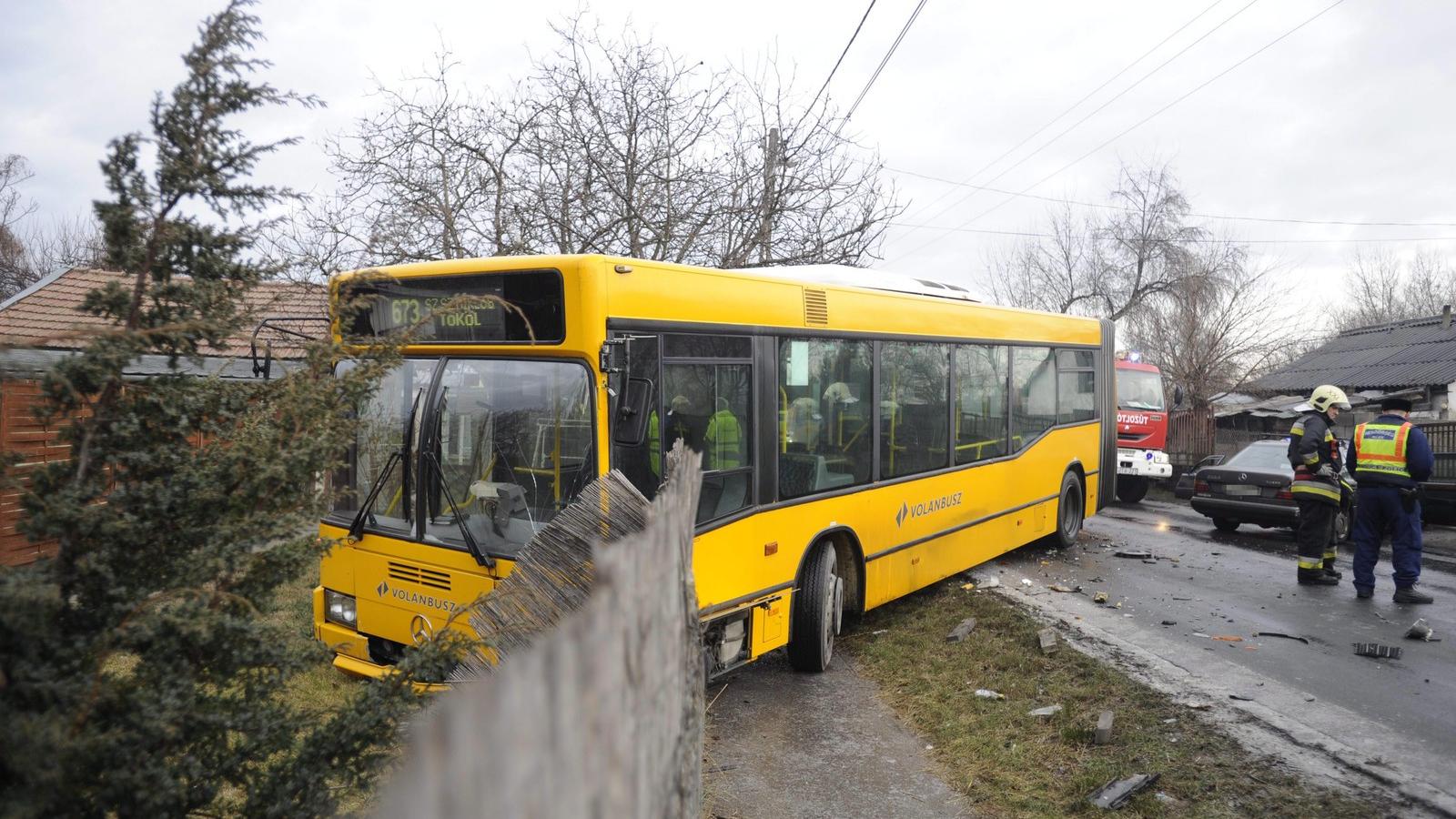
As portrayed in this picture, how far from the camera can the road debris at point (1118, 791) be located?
14.6ft

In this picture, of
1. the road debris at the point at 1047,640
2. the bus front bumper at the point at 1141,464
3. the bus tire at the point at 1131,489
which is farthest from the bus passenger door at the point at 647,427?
the bus tire at the point at 1131,489

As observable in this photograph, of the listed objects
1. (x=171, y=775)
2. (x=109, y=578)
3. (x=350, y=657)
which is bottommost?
(x=350, y=657)

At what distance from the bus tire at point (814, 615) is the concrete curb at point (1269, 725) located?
1782 millimetres

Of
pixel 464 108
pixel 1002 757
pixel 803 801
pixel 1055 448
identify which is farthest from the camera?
pixel 464 108

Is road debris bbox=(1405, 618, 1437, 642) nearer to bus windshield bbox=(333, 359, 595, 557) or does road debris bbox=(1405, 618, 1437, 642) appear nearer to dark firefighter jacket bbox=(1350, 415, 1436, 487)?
dark firefighter jacket bbox=(1350, 415, 1436, 487)

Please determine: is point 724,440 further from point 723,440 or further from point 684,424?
point 684,424

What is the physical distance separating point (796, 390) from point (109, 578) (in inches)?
195

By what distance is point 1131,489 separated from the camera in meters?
18.2

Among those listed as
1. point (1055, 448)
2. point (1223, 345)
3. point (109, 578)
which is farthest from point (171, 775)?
point (1223, 345)

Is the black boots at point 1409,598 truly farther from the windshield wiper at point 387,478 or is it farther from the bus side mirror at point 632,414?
the windshield wiper at point 387,478

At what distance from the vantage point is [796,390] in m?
6.55

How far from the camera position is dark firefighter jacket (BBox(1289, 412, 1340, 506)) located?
9617mm

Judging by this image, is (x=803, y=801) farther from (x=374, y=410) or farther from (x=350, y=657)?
(x=374, y=410)

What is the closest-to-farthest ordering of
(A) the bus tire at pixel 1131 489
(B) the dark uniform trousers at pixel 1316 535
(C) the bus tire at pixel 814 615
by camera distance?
(C) the bus tire at pixel 814 615 → (B) the dark uniform trousers at pixel 1316 535 → (A) the bus tire at pixel 1131 489
